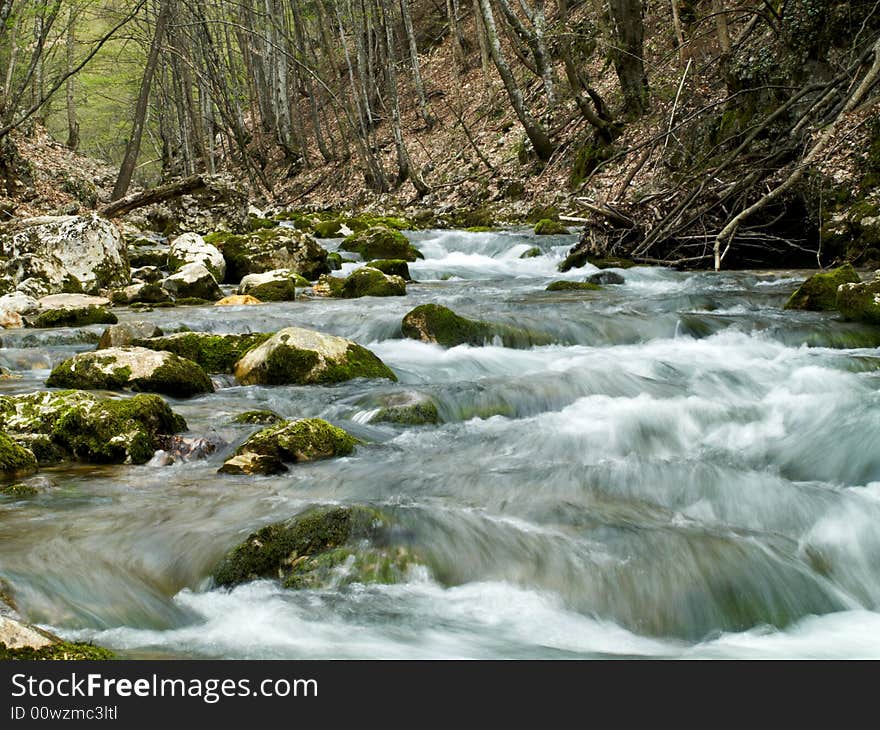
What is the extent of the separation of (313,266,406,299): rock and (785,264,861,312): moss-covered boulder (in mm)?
5413

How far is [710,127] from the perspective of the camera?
13492mm

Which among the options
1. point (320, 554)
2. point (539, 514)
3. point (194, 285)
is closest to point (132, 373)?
point (320, 554)

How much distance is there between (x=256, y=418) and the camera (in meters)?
5.64

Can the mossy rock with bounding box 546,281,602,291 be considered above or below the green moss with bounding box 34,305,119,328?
above

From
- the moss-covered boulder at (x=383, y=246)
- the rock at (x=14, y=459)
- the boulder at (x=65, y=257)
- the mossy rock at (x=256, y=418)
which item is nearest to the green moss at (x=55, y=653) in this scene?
the rock at (x=14, y=459)

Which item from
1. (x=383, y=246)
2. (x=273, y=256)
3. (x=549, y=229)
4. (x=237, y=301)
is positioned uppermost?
(x=549, y=229)

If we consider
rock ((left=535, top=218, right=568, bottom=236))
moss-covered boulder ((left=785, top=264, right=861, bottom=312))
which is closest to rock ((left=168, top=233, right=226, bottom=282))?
rock ((left=535, top=218, right=568, bottom=236))

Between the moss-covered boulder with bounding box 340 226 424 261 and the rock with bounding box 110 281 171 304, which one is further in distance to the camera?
the moss-covered boulder with bounding box 340 226 424 261

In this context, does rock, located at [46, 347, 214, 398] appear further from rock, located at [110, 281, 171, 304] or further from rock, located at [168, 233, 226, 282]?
rock, located at [168, 233, 226, 282]

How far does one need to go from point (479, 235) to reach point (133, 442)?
1193 centimetres

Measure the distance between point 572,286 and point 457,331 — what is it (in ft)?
11.0

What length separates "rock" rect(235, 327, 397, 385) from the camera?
684cm

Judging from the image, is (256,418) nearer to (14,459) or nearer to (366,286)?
(14,459)

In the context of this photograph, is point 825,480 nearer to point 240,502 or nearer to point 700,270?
point 240,502
